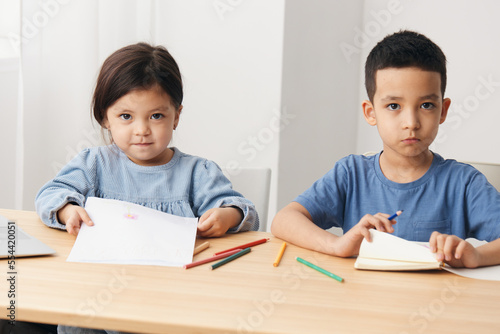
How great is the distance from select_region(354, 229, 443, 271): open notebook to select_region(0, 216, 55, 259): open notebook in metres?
0.53

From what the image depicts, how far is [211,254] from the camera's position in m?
0.98

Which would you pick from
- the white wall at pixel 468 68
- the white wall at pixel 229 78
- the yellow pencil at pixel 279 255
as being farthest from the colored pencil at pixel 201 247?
the white wall at pixel 468 68

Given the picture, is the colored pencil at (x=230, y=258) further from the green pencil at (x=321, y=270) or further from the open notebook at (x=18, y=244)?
the open notebook at (x=18, y=244)

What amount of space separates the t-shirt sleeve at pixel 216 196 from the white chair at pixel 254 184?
15cm

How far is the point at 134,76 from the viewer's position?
1249mm

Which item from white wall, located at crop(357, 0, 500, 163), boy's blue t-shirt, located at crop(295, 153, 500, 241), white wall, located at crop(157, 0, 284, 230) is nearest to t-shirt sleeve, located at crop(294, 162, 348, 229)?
boy's blue t-shirt, located at crop(295, 153, 500, 241)

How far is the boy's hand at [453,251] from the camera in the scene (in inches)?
35.3

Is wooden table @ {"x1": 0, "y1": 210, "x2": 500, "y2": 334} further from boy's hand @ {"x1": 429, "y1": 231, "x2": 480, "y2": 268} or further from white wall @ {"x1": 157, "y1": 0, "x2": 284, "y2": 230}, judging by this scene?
Answer: white wall @ {"x1": 157, "y1": 0, "x2": 284, "y2": 230}

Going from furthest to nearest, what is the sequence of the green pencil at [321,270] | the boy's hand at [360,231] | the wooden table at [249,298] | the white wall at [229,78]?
the white wall at [229,78] → the boy's hand at [360,231] → the green pencil at [321,270] → the wooden table at [249,298]

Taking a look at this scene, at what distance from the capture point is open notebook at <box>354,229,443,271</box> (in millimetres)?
892

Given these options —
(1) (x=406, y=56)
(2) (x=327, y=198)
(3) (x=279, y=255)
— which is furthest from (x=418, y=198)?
(3) (x=279, y=255)

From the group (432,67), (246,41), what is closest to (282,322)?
(432,67)

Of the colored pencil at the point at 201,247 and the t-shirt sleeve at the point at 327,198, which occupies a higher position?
the t-shirt sleeve at the point at 327,198

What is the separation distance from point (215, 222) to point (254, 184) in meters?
0.42
